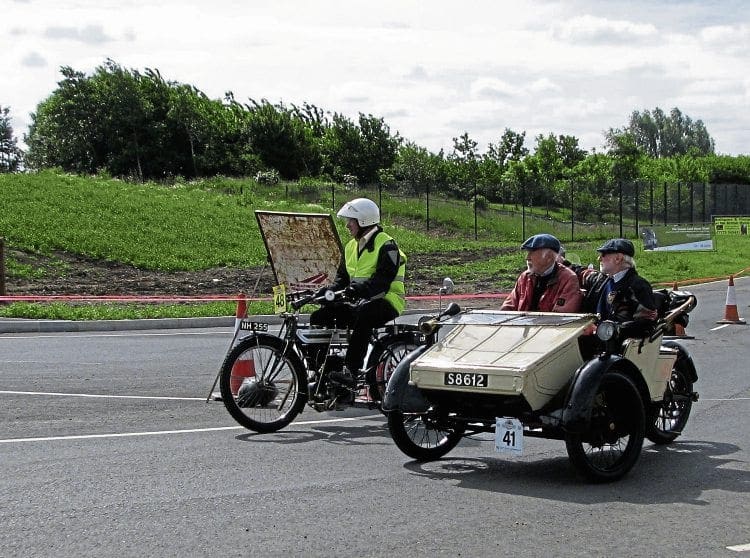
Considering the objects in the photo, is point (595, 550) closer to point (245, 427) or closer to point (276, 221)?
point (245, 427)

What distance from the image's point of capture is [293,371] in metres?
9.87

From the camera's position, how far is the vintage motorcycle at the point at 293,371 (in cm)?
969

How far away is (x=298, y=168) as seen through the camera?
81.4 m

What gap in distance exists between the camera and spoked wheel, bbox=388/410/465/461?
26.6 feet

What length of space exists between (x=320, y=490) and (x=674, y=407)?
3.45m

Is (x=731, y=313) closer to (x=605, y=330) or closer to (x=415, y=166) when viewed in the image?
(x=605, y=330)

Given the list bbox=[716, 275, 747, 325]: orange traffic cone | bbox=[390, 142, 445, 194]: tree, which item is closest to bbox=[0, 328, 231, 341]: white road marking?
bbox=[716, 275, 747, 325]: orange traffic cone

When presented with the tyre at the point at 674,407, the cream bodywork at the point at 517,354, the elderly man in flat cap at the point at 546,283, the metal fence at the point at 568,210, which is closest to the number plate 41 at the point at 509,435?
the cream bodywork at the point at 517,354

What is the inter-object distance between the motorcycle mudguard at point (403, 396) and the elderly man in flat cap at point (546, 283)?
50.4 inches

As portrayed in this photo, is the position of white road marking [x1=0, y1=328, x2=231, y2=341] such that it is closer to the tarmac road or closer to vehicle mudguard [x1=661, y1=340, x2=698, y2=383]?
the tarmac road

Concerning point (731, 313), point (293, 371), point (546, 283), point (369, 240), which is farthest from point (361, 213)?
point (731, 313)

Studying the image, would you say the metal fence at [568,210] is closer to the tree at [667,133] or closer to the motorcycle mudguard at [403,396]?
the motorcycle mudguard at [403,396]

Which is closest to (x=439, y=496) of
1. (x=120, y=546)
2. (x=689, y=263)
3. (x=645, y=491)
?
(x=645, y=491)

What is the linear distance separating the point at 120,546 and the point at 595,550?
249cm
